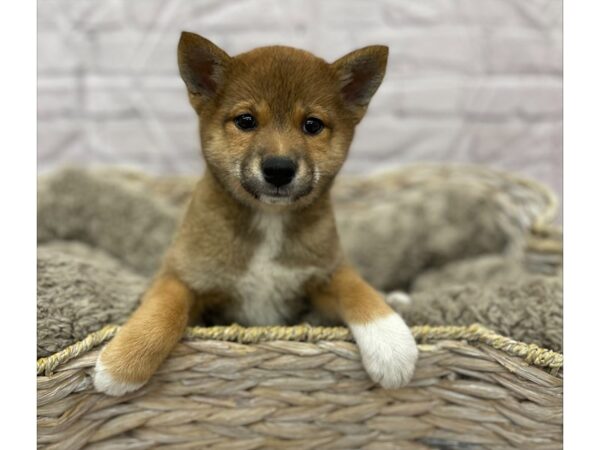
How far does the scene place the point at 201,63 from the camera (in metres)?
1.69

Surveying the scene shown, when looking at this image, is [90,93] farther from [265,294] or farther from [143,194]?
[265,294]

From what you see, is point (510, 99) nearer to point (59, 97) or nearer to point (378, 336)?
point (378, 336)

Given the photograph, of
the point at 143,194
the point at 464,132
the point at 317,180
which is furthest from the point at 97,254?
the point at 464,132

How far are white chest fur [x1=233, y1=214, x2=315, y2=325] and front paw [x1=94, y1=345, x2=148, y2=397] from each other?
1.46 feet

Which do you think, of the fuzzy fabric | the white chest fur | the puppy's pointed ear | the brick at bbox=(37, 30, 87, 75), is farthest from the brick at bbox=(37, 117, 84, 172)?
the white chest fur

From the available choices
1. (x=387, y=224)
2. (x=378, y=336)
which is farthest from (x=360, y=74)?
(x=387, y=224)

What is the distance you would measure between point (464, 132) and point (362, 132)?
0.62 m

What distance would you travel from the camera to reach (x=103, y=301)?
1826 mm

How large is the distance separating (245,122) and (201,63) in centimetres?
24

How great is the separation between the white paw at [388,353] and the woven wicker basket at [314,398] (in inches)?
1.8

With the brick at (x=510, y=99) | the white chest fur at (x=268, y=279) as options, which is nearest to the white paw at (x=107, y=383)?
the white chest fur at (x=268, y=279)

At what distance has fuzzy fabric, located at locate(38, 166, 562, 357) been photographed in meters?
2.63

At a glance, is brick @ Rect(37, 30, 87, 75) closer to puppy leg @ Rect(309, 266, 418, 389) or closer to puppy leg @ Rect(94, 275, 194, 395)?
puppy leg @ Rect(94, 275, 194, 395)

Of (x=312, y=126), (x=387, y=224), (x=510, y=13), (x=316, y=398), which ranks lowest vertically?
(x=316, y=398)
